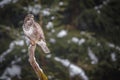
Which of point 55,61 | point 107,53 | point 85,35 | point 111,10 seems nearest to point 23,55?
point 55,61

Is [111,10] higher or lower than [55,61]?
higher

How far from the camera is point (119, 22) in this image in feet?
11.4

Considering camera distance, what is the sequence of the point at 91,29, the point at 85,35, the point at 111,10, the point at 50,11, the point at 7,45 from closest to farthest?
the point at 50,11 → the point at 7,45 → the point at 85,35 → the point at 111,10 → the point at 91,29

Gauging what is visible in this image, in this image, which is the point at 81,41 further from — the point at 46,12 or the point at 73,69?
the point at 46,12

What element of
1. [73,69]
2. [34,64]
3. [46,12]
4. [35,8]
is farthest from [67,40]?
[34,64]

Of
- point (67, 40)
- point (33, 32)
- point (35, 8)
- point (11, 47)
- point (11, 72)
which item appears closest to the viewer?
point (33, 32)

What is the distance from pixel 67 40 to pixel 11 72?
2.59 ft

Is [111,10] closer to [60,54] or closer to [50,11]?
[60,54]

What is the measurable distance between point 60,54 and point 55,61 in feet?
1.28

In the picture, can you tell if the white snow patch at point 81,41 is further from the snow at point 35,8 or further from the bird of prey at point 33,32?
the bird of prey at point 33,32

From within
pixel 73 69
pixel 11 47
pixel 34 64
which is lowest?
pixel 34 64

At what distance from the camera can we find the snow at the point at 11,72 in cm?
259

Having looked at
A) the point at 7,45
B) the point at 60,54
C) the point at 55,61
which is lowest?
the point at 55,61

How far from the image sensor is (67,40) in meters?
2.94
